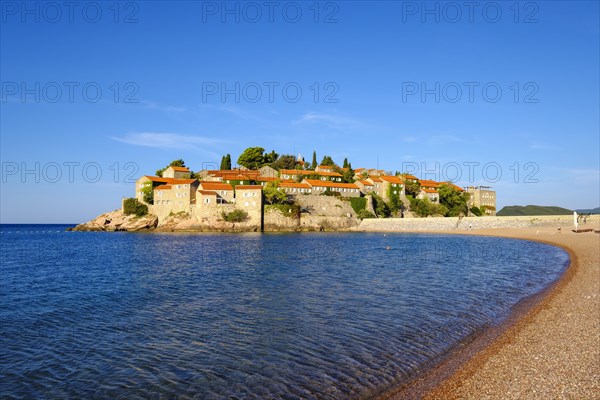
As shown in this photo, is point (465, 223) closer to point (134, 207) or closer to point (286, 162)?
point (286, 162)

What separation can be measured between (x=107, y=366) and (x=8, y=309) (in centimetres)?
928

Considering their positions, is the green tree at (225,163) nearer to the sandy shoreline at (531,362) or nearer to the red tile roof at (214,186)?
the red tile roof at (214,186)

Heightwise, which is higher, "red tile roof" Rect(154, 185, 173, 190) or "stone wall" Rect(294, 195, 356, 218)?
"red tile roof" Rect(154, 185, 173, 190)

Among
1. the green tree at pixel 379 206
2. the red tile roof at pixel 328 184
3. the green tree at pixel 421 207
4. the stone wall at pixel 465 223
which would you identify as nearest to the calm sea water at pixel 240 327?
the stone wall at pixel 465 223

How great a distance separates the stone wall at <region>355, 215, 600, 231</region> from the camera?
67250mm

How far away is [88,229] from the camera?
9456cm

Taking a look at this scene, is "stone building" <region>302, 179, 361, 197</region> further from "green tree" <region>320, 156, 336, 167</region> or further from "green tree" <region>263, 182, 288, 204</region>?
"green tree" <region>320, 156, 336, 167</region>

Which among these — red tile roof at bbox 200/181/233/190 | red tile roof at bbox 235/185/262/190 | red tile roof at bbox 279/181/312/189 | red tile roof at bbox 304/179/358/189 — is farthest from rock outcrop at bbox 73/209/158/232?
red tile roof at bbox 304/179/358/189

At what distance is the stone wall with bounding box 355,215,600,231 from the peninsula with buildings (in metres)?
4.06

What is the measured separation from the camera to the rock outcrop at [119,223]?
8431cm

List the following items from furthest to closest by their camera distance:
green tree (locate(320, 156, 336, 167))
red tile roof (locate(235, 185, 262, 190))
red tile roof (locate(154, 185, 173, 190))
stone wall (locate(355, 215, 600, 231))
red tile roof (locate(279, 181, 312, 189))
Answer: green tree (locate(320, 156, 336, 167)) < red tile roof (locate(279, 181, 312, 189)) < red tile roof (locate(154, 185, 173, 190)) < red tile roof (locate(235, 185, 262, 190)) < stone wall (locate(355, 215, 600, 231))

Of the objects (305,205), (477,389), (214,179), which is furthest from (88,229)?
(477,389)

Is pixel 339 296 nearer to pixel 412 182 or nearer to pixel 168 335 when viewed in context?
pixel 168 335

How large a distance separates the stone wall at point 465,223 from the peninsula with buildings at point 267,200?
13.3ft
